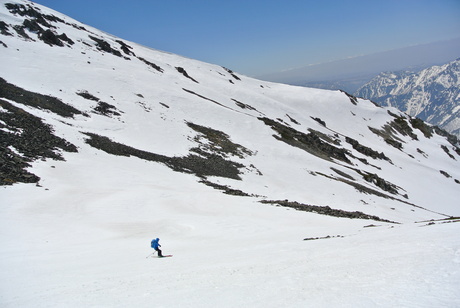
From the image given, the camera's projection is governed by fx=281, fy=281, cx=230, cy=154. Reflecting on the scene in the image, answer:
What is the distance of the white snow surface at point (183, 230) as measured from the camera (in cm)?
752

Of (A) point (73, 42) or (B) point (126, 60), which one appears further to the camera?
(B) point (126, 60)

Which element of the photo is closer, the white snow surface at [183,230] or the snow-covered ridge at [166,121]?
the white snow surface at [183,230]

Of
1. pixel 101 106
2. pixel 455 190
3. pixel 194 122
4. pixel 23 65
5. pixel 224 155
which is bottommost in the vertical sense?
pixel 455 190

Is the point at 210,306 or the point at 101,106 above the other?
the point at 101,106

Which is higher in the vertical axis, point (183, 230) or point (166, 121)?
point (166, 121)

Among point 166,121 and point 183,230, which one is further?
point 166,121

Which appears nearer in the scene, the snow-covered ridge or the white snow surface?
the white snow surface

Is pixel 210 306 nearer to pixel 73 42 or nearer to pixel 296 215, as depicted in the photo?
pixel 296 215

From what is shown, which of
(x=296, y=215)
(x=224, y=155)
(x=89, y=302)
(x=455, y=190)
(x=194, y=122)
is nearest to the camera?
(x=89, y=302)

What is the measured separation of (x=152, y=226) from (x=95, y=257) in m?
5.73

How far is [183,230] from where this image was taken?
59.4 ft

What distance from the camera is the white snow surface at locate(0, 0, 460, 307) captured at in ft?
24.7

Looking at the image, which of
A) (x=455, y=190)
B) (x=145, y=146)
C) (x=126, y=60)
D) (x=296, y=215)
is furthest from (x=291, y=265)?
(x=126, y=60)

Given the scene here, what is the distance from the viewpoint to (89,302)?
7566mm
